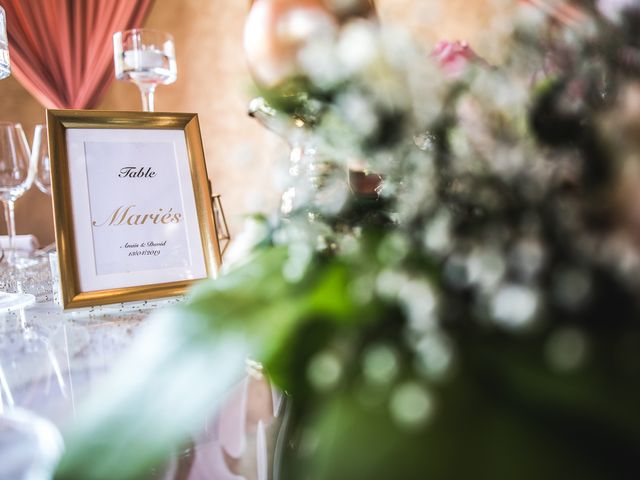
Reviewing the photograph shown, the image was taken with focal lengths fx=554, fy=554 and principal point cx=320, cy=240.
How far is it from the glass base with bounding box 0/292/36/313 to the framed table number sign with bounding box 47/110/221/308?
15 centimetres

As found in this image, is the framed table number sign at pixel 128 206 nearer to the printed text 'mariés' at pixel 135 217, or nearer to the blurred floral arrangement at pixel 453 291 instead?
the printed text 'mariés' at pixel 135 217

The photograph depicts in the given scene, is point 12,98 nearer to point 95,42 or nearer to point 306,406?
point 95,42

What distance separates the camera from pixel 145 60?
1.28m

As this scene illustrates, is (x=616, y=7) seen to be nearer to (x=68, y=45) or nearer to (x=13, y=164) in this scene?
(x=13, y=164)

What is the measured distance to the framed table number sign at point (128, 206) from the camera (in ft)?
2.11

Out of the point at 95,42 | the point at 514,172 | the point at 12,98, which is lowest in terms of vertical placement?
the point at 514,172

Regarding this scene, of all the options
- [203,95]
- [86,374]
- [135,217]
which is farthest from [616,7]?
[203,95]


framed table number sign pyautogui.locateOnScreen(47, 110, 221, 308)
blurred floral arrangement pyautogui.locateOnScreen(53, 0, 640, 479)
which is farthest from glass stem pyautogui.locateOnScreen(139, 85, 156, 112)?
blurred floral arrangement pyautogui.locateOnScreen(53, 0, 640, 479)

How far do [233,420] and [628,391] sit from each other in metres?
0.27

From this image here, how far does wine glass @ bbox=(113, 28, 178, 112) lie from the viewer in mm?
1272

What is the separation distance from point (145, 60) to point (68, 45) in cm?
287

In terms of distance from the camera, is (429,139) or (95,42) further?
(95,42)

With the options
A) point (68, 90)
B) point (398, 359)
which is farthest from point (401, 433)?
point (68, 90)

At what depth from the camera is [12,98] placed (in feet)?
12.0
